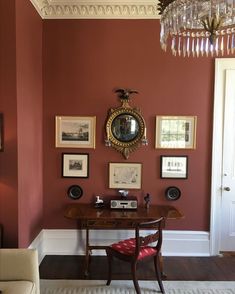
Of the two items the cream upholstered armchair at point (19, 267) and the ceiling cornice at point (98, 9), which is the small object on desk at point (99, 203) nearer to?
the cream upholstered armchair at point (19, 267)

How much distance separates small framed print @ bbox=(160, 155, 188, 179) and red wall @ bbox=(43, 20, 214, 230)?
65 millimetres

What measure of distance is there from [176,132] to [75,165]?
1.39 metres

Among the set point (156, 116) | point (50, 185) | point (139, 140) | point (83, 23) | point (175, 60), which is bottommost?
point (50, 185)

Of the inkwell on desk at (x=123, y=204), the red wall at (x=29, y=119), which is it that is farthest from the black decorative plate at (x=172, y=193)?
the red wall at (x=29, y=119)

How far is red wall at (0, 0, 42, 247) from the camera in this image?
9.16ft

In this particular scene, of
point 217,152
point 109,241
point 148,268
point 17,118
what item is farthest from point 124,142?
point 148,268

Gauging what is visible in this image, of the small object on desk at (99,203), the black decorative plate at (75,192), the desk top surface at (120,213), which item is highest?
the black decorative plate at (75,192)

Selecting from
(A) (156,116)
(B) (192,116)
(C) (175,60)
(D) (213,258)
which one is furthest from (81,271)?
(C) (175,60)

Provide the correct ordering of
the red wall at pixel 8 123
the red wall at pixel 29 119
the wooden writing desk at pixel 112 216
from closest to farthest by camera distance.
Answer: the red wall at pixel 8 123, the red wall at pixel 29 119, the wooden writing desk at pixel 112 216

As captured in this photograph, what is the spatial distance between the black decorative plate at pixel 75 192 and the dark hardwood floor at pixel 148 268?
79cm

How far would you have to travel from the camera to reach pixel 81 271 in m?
3.39

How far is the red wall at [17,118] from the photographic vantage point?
279 centimetres

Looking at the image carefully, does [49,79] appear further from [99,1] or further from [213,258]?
[213,258]

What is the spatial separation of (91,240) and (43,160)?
1.24 metres
